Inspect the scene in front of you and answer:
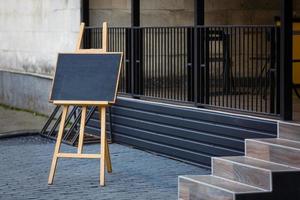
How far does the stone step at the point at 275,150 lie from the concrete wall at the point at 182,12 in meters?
5.03

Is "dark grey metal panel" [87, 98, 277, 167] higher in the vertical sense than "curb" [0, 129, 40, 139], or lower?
higher

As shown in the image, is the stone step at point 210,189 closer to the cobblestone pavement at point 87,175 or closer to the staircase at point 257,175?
the staircase at point 257,175

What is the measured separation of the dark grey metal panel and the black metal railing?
173mm

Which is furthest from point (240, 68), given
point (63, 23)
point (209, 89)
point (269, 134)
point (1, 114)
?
point (1, 114)

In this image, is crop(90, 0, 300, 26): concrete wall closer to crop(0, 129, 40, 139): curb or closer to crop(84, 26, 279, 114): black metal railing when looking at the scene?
crop(84, 26, 279, 114): black metal railing

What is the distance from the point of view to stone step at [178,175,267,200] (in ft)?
24.7

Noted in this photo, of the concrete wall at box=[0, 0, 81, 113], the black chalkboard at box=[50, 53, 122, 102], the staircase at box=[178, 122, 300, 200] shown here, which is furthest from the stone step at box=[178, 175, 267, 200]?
the concrete wall at box=[0, 0, 81, 113]

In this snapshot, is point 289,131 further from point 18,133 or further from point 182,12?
point 18,133

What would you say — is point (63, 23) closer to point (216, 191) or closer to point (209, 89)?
point (209, 89)

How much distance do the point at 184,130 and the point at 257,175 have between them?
2827 millimetres

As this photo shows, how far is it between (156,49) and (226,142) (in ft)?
7.35

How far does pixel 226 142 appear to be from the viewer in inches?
380

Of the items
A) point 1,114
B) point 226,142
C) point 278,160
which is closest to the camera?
point 278,160

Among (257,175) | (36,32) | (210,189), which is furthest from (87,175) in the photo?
(36,32)
